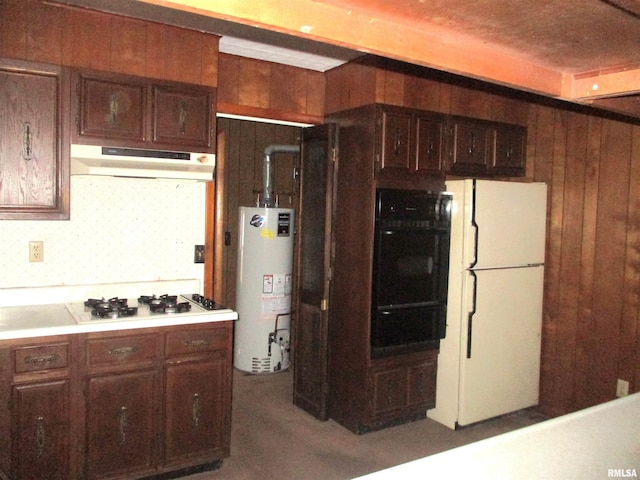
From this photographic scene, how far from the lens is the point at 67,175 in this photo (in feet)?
8.47

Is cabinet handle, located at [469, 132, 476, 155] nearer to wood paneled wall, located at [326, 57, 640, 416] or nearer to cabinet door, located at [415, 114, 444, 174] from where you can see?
wood paneled wall, located at [326, 57, 640, 416]

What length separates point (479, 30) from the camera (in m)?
1.26

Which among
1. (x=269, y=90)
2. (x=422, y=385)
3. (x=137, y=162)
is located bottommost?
(x=422, y=385)

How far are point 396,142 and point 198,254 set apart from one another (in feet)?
4.79

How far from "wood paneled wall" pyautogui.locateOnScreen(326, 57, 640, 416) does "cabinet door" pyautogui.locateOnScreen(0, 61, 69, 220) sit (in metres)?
1.79

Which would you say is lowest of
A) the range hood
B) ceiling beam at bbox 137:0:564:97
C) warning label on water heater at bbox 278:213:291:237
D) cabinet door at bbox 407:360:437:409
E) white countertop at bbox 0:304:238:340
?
cabinet door at bbox 407:360:437:409

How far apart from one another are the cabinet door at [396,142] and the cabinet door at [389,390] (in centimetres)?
133

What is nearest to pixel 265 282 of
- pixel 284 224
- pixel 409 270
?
pixel 284 224

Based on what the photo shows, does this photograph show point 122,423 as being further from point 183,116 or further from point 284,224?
point 284,224

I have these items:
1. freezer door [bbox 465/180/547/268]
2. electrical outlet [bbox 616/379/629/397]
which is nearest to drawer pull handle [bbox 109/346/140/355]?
freezer door [bbox 465/180/547/268]

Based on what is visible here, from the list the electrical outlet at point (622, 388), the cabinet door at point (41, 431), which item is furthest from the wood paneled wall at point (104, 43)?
the electrical outlet at point (622, 388)

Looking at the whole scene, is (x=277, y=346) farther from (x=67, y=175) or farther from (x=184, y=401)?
(x=67, y=175)

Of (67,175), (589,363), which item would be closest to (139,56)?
(67,175)

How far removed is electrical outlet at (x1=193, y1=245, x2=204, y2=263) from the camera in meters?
3.29
